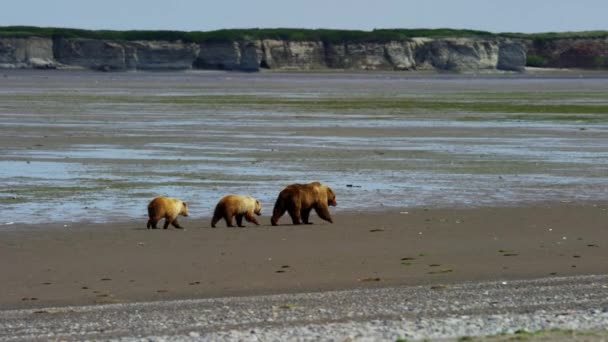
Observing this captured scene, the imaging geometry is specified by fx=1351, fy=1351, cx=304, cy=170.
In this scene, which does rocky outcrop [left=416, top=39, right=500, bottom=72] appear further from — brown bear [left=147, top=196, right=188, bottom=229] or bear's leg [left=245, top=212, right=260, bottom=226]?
brown bear [left=147, top=196, right=188, bottom=229]

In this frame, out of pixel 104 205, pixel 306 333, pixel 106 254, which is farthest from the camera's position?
pixel 104 205

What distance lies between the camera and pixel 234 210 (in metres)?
17.6

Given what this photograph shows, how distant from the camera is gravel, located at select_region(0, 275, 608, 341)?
987 cm

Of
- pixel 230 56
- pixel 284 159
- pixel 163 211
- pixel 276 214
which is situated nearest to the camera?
pixel 163 211

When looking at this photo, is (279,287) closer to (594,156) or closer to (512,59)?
(594,156)

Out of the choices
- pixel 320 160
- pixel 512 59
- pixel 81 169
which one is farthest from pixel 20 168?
pixel 512 59

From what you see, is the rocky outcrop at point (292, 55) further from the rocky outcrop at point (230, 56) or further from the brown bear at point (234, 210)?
the brown bear at point (234, 210)

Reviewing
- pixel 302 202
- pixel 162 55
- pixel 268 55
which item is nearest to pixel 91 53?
pixel 162 55

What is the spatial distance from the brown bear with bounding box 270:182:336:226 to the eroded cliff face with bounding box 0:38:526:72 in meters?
159

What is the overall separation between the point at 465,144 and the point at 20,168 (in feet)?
38.8

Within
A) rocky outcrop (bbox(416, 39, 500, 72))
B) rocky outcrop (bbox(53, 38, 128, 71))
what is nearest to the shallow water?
rocky outcrop (bbox(53, 38, 128, 71))

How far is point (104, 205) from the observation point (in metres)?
19.8

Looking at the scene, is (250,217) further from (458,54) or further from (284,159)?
(458,54)

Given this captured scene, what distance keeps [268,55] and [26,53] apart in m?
32.4
